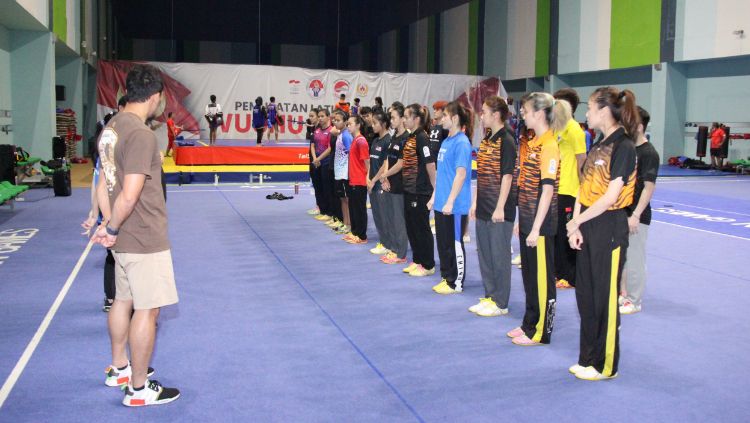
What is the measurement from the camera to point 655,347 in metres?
4.98

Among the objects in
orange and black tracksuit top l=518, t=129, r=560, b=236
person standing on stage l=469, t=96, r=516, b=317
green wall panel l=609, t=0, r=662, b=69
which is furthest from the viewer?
green wall panel l=609, t=0, r=662, b=69

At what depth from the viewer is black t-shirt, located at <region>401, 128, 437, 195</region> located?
6.77m

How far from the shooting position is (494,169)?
5.56 meters

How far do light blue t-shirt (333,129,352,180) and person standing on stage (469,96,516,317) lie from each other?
3624 millimetres

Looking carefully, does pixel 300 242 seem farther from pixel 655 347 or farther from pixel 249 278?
pixel 655 347

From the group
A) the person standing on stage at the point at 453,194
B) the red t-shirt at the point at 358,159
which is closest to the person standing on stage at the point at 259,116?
the red t-shirt at the point at 358,159

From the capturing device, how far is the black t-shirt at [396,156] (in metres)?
7.30

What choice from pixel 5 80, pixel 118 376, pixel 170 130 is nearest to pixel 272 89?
pixel 170 130

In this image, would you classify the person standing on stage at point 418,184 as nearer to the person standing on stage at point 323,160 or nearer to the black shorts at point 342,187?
the black shorts at point 342,187

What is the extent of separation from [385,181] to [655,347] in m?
3.50

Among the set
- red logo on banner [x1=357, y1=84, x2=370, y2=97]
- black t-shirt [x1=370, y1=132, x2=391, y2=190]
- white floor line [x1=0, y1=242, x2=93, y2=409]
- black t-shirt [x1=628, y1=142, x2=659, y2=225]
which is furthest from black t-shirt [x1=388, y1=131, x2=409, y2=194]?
red logo on banner [x1=357, y1=84, x2=370, y2=97]

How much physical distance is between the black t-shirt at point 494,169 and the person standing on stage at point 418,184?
1129 mm

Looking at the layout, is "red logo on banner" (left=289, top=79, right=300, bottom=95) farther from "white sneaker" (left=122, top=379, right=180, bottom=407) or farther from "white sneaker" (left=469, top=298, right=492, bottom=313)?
"white sneaker" (left=122, top=379, right=180, bottom=407)

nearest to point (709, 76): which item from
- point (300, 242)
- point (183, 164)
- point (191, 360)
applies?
point (183, 164)
